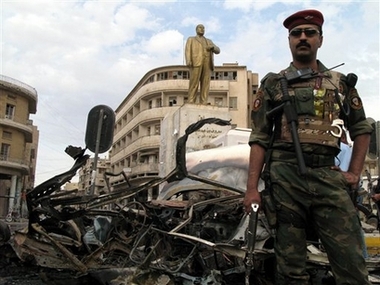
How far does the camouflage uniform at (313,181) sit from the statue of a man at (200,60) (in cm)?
987

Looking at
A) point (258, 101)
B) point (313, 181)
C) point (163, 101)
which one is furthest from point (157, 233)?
point (163, 101)

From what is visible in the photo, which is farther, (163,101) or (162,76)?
(162,76)

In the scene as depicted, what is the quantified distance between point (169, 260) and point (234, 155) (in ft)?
6.32

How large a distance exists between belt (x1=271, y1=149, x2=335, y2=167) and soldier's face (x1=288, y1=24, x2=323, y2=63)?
1.93 ft

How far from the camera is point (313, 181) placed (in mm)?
2252

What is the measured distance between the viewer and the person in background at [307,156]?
2.20 m

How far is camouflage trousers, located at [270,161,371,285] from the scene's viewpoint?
2.16 m

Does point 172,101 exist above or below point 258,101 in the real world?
above

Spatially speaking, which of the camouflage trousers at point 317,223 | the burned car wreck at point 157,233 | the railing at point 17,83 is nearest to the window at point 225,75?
the railing at point 17,83

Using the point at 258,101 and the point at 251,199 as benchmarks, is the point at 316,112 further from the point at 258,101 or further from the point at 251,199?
the point at 251,199

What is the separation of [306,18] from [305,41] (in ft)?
0.44

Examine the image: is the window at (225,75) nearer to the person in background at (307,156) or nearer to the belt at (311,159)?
the person in background at (307,156)

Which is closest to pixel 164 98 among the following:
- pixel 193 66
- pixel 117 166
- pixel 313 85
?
pixel 117 166

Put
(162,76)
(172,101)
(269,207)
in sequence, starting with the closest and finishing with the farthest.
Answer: (269,207)
(172,101)
(162,76)
